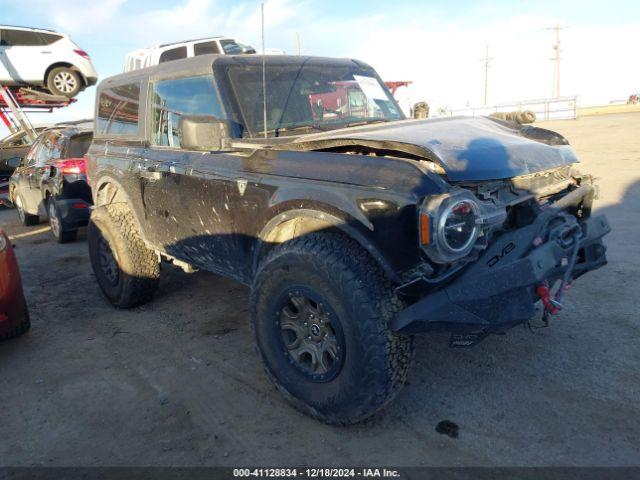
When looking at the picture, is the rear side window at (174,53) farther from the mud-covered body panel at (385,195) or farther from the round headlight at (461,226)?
the round headlight at (461,226)

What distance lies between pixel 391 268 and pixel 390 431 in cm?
93

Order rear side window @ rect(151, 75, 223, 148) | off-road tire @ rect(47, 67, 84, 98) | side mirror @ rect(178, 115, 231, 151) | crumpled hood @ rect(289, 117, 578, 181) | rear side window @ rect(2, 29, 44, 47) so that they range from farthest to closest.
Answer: off-road tire @ rect(47, 67, 84, 98) → rear side window @ rect(2, 29, 44, 47) → rear side window @ rect(151, 75, 223, 148) → side mirror @ rect(178, 115, 231, 151) → crumpled hood @ rect(289, 117, 578, 181)

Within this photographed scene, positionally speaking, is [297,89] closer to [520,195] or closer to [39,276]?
[520,195]

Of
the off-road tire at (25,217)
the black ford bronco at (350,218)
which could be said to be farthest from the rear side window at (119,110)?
the off-road tire at (25,217)

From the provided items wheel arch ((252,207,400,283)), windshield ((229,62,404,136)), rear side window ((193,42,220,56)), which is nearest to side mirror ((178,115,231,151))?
windshield ((229,62,404,136))

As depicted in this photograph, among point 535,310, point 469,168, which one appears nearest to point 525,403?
point 535,310

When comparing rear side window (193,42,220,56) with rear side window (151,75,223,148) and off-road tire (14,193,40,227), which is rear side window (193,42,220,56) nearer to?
off-road tire (14,193,40,227)

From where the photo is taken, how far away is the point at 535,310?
7.89 ft

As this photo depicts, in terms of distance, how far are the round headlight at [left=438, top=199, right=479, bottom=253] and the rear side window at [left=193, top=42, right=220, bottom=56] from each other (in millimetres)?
11153

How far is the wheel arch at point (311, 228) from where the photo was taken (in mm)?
2434

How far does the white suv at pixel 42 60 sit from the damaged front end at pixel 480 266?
13913mm

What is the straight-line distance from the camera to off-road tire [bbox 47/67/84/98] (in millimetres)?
13453

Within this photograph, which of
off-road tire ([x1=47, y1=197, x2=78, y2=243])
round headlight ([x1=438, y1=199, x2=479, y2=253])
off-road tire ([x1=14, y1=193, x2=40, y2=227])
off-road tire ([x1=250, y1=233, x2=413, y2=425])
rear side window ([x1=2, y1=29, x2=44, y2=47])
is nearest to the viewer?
round headlight ([x1=438, y1=199, x2=479, y2=253])

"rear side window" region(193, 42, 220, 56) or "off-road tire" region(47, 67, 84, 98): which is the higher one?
"rear side window" region(193, 42, 220, 56)
